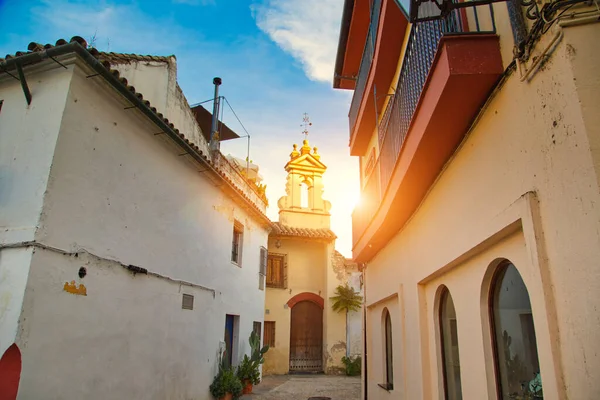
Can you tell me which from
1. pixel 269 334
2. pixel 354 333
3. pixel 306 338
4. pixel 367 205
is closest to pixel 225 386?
pixel 367 205

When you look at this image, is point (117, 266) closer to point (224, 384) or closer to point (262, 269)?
point (224, 384)

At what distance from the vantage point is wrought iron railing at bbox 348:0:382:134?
296 inches

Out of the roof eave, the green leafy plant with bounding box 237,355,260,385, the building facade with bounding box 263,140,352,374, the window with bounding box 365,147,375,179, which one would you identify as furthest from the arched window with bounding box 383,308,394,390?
the building facade with bounding box 263,140,352,374

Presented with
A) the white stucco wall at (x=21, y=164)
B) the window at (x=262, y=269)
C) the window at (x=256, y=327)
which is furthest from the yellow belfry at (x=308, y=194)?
the white stucco wall at (x=21, y=164)

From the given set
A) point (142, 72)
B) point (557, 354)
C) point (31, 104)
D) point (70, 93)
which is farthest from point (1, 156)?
point (557, 354)

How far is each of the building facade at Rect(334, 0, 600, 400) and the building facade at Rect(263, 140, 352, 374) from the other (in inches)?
457

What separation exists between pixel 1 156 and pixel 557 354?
7126 mm

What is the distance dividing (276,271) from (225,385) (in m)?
8.68

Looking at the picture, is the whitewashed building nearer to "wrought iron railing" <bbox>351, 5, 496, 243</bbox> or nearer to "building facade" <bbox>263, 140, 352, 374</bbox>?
"wrought iron railing" <bbox>351, 5, 496, 243</bbox>

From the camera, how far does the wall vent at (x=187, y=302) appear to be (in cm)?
925

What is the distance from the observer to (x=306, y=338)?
62.3 ft

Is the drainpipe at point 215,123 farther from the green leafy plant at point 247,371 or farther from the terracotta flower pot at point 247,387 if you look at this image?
the terracotta flower pot at point 247,387

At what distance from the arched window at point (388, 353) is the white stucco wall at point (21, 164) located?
6.62 meters

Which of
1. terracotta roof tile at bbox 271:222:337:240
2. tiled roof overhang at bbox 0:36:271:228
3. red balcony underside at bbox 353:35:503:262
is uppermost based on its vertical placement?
terracotta roof tile at bbox 271:222:337:240
